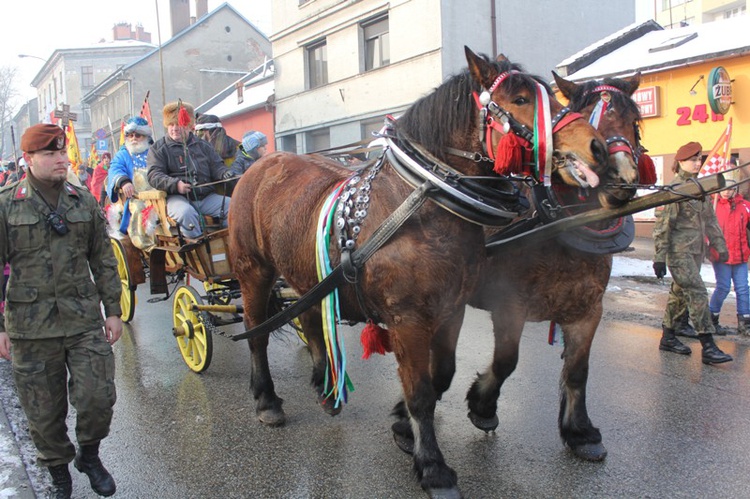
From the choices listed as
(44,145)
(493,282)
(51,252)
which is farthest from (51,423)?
(493,282)

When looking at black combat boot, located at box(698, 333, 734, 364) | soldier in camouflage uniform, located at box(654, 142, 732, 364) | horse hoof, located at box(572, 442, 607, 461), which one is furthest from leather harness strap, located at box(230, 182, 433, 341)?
black combat boot, located at box(698, 333, 734, 364)

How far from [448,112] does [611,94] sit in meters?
1.04

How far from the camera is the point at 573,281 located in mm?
3670

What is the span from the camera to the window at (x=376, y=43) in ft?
63.8

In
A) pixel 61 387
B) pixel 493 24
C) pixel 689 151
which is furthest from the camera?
pixel 493 24

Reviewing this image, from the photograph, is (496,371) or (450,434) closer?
(496,371)

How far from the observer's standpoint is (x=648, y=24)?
1602 cm

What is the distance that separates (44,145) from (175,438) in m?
1.99

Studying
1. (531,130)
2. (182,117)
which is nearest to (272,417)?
(531,130)

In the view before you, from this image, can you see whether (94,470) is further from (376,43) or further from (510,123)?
(376,43)

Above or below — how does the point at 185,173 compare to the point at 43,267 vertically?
above

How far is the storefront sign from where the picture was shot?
12.7 metres

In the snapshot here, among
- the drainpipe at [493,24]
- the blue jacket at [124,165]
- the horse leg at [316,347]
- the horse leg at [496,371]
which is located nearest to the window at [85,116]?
the drainpipe at [493,24]

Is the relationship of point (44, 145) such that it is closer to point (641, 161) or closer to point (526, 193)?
point (526, 193)
